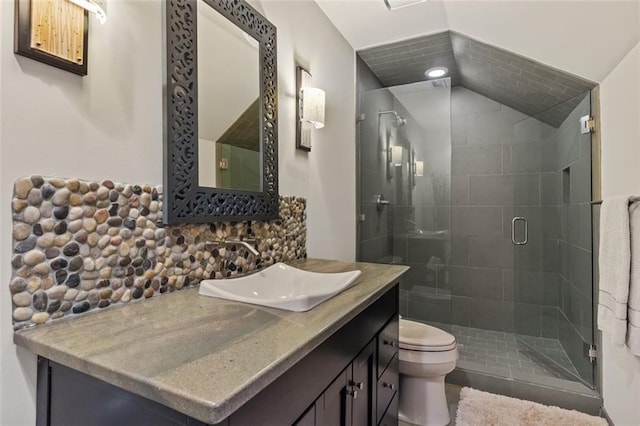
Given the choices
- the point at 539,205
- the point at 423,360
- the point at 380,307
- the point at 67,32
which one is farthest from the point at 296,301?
the point at 539,205

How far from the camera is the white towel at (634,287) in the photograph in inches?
53.3

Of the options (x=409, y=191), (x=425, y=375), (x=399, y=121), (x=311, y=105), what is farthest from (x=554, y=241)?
(x=311, y=105)

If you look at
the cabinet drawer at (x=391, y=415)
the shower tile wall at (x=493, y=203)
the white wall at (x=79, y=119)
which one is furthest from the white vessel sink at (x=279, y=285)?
the shower tile wall at (x=493, y=203)

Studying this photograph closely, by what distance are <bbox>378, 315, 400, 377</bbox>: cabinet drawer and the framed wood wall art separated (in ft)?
4.30

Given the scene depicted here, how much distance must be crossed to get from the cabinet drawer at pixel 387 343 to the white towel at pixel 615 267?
36.7 inches

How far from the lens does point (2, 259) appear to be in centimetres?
72

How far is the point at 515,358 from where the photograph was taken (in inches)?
97.7

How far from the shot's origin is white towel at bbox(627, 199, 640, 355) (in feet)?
4.44

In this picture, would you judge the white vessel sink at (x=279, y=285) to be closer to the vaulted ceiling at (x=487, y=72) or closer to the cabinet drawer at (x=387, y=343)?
the cabinet drawer at (x=387, y=343)

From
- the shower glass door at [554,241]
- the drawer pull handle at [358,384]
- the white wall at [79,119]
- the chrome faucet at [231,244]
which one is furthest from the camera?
the shower glass door at [554,241]

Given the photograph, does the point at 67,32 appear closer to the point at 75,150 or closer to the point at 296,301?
Answer: the point at 75,150

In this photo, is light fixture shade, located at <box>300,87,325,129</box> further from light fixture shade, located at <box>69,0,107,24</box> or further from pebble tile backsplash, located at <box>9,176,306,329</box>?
light fixture shade, located at <box>69,0,107,24</box>

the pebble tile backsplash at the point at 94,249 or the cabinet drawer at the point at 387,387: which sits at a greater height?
the pebble tile backsplash at the point at 94,249

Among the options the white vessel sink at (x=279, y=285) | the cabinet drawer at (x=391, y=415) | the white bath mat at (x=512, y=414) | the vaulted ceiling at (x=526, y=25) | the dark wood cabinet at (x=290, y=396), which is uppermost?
the vaulted ceiling at (x=526, y=25)
